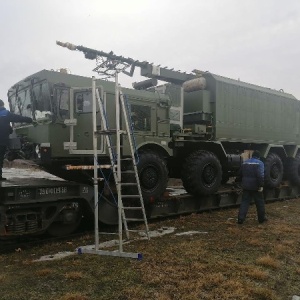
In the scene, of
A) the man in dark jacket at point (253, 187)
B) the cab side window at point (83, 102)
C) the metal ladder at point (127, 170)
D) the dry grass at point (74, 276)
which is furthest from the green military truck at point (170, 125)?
the dry grass at point (74, 276)

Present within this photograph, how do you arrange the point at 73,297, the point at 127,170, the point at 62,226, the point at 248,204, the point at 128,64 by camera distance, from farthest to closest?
the point at 128,64, the point at 248,204, the point at 127,170, the point at 62,226, the point at 73,297

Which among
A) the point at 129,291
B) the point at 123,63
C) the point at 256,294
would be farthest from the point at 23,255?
the point at 123,63

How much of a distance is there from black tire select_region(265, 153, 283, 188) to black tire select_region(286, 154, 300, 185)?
1.03m

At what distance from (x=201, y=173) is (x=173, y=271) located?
473 cm

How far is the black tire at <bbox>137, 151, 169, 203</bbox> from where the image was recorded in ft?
27.2

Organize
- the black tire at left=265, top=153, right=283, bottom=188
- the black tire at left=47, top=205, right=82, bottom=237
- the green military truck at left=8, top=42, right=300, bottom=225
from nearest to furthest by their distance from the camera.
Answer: the black tire at left=47, top=205, right=82, bottom=237 < the green military truck at left=8, top=42, right=300, bottom=225 < the black tire at left=265, top=153, right=283, bottom=188

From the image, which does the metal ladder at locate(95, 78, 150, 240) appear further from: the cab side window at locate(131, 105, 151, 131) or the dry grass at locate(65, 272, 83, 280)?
the dry grass at locate(65, 272, 83, 280)

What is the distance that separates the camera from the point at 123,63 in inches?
435

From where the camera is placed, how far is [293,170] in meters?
13.1

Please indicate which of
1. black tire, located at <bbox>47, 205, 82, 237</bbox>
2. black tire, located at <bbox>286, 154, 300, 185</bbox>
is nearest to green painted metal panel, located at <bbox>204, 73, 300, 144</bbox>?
black tire, located at <bbox>286, 154, 300, 185</bbox>

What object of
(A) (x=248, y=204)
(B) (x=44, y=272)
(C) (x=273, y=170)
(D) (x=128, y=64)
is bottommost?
(B) (x=44, y=272)

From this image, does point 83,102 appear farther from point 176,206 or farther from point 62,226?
point 176,206

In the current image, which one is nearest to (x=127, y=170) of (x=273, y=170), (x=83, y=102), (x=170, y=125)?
(x=83, y=102)

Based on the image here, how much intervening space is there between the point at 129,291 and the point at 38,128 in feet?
13.6
